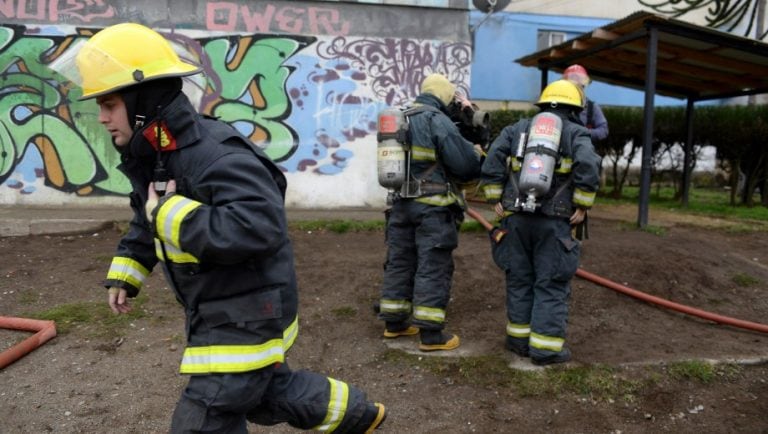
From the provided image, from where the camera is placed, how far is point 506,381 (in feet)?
12.8

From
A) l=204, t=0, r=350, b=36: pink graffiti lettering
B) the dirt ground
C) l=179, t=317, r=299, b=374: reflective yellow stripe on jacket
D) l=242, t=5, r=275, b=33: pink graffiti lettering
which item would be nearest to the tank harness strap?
the dirt ground

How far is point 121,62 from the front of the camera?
2.13 meters

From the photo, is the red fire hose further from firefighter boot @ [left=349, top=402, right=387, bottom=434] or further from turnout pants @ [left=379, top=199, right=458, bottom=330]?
firefighter boot @ [left=349, top=402, right=387, bottom=434]

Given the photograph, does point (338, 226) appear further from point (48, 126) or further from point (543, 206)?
point (48, 126)

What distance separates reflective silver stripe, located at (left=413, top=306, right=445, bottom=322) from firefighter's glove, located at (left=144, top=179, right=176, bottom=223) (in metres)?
2.47

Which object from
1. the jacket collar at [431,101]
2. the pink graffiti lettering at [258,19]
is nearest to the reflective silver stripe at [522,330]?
the jacket collar at [431,101]

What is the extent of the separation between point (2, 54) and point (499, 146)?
7.47 m

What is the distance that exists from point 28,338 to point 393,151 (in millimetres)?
2806

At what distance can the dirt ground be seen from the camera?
345cm

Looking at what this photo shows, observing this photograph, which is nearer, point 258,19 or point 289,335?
point 289,335

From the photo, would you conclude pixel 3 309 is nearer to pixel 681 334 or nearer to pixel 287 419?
pixel 287 419

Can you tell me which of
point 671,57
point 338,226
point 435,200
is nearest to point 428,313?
point 435,200

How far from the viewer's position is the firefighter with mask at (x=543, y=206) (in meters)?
4.01

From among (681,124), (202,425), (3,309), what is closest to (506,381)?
(202,425)
